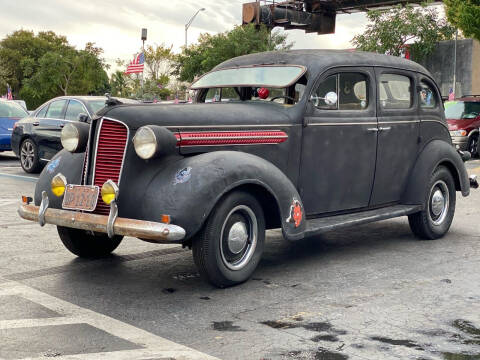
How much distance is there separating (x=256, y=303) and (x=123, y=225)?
1.09 meters

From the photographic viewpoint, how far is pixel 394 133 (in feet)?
23.5

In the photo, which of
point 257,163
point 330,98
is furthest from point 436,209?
point 257,163

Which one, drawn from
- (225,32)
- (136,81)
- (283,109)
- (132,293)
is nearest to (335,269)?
(283,109)

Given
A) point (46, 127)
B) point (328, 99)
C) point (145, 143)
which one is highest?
point (328, 99)

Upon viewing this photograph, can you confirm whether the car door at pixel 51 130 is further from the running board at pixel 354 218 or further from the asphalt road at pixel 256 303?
the running board at pixel 354 218

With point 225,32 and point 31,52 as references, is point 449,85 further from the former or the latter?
point 31,52

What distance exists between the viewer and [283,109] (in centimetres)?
625

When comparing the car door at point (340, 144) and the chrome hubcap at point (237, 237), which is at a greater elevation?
the car door at point (340, 144)

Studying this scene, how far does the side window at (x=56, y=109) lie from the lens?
44.3 feet

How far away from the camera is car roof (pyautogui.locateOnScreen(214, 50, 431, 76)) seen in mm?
6570

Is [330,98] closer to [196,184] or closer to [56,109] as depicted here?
[196,184]

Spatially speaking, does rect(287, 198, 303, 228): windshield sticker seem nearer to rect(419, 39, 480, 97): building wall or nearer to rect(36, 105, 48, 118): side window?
rect(36, 105, 48, 118): side window

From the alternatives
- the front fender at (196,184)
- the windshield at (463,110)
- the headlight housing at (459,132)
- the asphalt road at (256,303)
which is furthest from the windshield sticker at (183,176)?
the windshield at (463,110)

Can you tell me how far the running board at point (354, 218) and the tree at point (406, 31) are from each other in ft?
106
